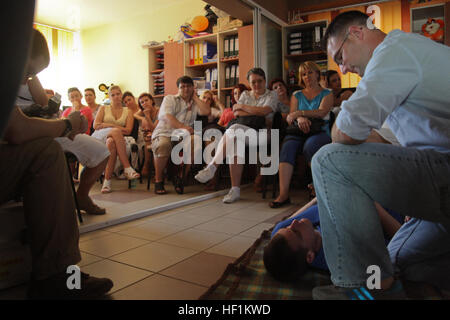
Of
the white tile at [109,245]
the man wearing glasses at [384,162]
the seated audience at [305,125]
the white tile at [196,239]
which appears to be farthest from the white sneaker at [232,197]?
the man wearing glasses at [384,162]

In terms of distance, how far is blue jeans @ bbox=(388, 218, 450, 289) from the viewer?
116cm

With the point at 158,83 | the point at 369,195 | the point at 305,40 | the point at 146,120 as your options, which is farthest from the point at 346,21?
the point at 158,83

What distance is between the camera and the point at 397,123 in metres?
1.08

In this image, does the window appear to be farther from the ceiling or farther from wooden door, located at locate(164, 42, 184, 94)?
wooden door, located at locate(164, 42, 184, 94)

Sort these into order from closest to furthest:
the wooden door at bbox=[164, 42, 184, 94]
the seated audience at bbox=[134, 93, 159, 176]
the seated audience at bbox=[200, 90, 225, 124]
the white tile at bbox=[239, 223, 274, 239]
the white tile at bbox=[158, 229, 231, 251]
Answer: the white tile at bbox=[158, 229, 231, 251]
the white tile at bbox=[239, 223, 274, 239]
the seated audience at bbox=[200, 90, 225, 124]
the seated audience at bbox=[134, 93, 159, 176]
the wooden door at bbox=[164, 42, 184, 94]

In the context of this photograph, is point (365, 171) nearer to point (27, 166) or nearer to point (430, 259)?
point (430, 259)

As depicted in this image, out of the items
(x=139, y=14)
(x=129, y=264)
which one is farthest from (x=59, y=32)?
(x=129, y=264)

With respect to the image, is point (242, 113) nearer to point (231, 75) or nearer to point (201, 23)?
point (231, 75)

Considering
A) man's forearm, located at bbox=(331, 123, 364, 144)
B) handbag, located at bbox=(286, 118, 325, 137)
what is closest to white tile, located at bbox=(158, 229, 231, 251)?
man's forearm, located at bbox=(331, 123, 364, 144)

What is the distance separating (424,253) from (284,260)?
1.61 feet

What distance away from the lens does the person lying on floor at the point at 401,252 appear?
3.86 feet

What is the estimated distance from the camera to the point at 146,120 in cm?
430

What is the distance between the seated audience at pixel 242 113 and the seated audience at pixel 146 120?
117 centimetres
